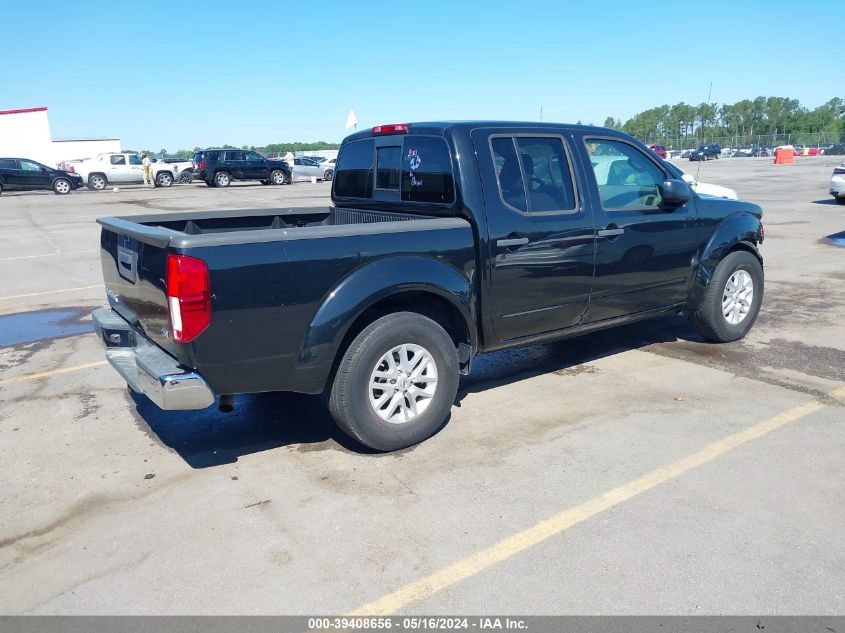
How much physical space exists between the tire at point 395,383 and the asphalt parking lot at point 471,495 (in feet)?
0.56

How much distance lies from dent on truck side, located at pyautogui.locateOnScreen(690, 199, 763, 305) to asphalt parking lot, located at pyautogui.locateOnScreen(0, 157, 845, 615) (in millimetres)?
661

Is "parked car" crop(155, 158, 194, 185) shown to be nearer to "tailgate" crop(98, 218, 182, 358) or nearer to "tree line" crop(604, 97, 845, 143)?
"tailgate" crop(98, 218, 182, 358)

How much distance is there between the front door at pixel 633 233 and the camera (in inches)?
199

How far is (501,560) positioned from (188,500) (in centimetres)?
170

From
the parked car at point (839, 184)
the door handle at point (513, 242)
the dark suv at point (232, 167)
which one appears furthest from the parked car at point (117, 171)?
the door handle at point (513, 242)

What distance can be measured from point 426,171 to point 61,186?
102 ft

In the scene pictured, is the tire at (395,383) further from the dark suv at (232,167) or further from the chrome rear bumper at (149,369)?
the dark suv at (232,167)

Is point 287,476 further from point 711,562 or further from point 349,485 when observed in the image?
point 711,562

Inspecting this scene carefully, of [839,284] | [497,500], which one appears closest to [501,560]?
[497,500]

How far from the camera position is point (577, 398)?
16.3 feet

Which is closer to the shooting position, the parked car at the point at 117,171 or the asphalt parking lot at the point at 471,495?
the asphalt parking lot at the point at 471,495

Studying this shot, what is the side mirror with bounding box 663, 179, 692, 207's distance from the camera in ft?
17.4

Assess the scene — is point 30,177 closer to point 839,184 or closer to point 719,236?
point 839,184

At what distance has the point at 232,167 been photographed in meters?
32.4
